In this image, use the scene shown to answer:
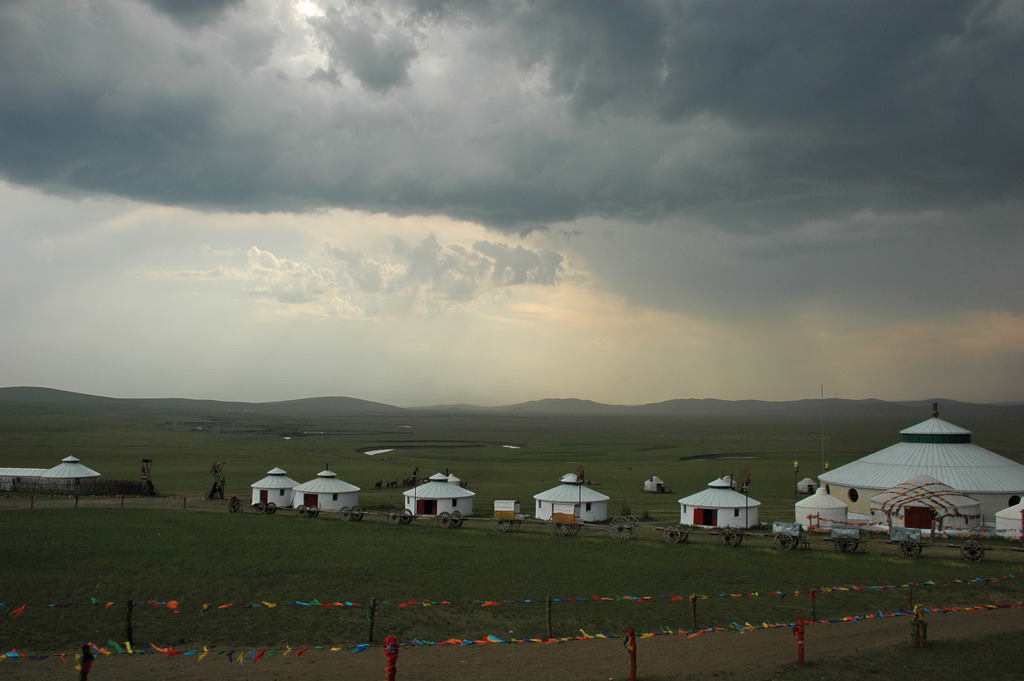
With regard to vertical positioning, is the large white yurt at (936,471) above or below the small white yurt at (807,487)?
above

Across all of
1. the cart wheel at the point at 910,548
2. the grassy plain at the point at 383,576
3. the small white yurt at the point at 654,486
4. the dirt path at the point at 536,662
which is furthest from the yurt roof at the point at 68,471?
the cart wheel at the point at 910,548

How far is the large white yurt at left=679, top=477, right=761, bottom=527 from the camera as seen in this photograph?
42250 millimetres

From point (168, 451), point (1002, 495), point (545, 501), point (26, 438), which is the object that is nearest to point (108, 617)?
point (545, 501)

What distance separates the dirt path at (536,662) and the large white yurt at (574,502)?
25302 mm

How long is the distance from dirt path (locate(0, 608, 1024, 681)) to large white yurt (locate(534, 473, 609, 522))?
25.3m

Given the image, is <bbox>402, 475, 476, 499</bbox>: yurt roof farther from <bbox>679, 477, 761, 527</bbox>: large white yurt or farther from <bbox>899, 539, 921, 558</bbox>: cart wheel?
<bbox>899, 539, 921, 558</bbox>: cart wheel

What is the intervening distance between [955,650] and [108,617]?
22417mm

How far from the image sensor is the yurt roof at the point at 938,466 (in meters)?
43.4

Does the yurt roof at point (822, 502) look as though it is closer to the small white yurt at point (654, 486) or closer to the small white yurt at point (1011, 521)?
the small white yurt at point (1011, 521)

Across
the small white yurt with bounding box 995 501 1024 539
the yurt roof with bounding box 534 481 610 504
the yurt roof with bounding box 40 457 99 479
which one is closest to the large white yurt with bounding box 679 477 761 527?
the yurt roof with bounding box 534 481 610 504

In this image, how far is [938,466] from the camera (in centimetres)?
4522

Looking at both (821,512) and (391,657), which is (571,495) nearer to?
(821,512)

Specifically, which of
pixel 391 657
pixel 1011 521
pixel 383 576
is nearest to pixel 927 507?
pixel 1011 521

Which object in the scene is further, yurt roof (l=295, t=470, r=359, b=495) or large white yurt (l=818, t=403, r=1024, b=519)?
yurt roof (l=295, t=470, r=359, b=495)
